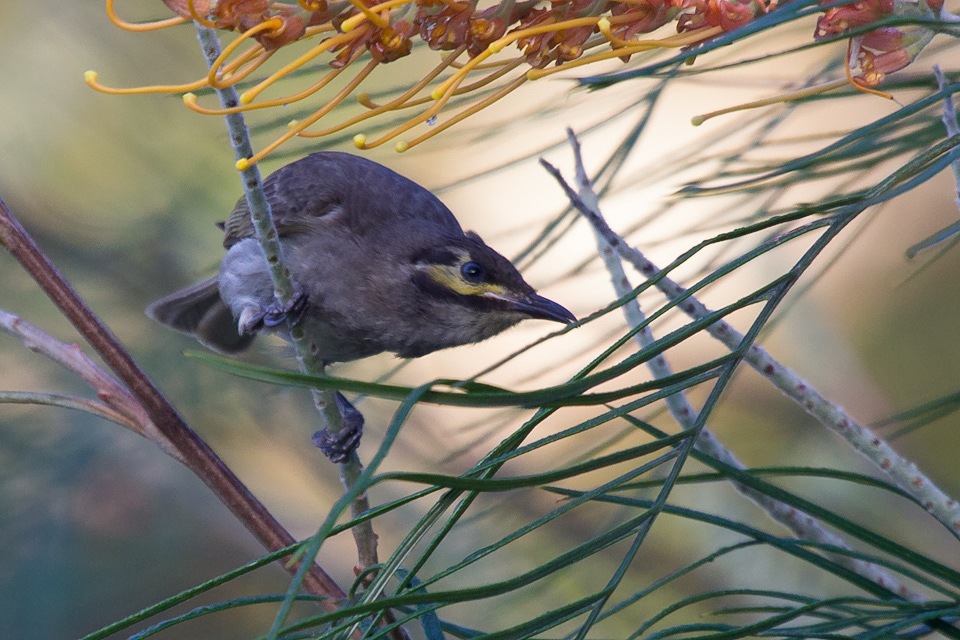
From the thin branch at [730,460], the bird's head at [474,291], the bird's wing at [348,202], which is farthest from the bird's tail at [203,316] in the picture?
the thin branch at [730,460]

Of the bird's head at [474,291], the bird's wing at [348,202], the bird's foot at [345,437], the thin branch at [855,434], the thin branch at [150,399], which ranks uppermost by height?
the bird's wing at [348,202]

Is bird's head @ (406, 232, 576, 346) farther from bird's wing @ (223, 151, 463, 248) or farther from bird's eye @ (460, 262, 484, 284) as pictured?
bird's wing @ (223, 151, 463, 248)

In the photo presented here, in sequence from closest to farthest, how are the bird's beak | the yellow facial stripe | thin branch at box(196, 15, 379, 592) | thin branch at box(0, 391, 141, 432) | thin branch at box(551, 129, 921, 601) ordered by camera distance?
1. thin branch at box(196, 15, 379, 592)
2. thin branch at box(0, 391, 141, 432)
3. thin branch at box(551, 129, 921, 601)
4. the bird's beak
5. the yellow facial stripe

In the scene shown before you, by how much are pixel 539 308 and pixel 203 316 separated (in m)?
1.37

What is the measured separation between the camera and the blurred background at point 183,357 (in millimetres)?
2785

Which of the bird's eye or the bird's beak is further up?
the bird's eye

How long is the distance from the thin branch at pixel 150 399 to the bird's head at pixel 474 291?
1.27 m

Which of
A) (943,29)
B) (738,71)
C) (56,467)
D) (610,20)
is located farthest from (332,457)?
(943,29)

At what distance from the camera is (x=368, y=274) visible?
2.91 metres

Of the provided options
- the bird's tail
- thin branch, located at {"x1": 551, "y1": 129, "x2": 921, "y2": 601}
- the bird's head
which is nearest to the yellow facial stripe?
the bird's head

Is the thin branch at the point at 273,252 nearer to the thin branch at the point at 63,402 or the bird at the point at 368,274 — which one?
the thin branch at the point at 63,402

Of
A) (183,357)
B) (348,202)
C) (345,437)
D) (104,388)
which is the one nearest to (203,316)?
(183,357)

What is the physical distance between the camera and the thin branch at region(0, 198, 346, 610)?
1311mm

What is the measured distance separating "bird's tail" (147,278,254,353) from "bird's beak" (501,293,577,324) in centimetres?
109
